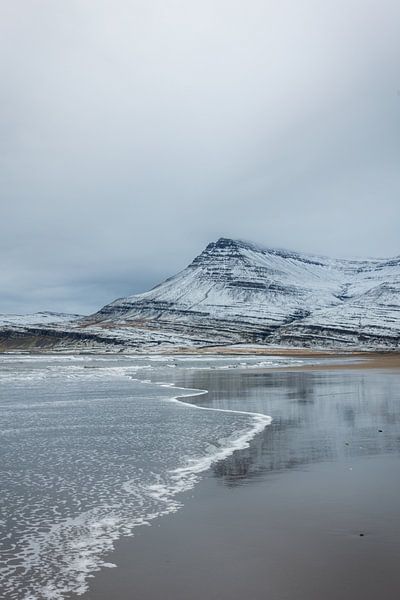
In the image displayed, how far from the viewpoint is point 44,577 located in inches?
329

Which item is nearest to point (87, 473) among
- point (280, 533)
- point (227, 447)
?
point (227, 447)

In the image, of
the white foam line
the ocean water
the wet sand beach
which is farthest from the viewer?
the white foam line

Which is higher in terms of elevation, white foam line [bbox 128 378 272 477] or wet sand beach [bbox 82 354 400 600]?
wet sand beach [bbox 82 354 400 600]

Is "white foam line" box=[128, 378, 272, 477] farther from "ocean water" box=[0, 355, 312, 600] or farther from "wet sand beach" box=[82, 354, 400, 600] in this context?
"wet sand beach" box=[82, 354, 400, 600]

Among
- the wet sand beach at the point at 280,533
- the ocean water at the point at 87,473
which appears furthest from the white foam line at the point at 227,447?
the wet sand beach at the point at 280,533

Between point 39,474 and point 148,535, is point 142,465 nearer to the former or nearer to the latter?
point 39,474

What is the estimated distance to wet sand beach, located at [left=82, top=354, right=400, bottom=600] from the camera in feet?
25.7

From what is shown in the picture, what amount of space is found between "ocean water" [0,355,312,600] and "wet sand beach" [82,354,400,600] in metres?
0.60

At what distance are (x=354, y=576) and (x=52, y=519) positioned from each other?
6054 millimetres

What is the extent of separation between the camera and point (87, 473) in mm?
15328

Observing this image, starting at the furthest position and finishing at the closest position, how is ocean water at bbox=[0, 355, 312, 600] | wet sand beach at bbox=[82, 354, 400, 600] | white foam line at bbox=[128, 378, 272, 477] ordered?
white foam line at bbox=[128, 378, 272, 477]
ocean water at bbox=[0, 355, 312, 600]
wet sand beach at bbox=[82, 354, 400, 600]

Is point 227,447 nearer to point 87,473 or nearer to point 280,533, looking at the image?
point 87,473

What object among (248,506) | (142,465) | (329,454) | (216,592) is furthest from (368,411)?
(216,592)

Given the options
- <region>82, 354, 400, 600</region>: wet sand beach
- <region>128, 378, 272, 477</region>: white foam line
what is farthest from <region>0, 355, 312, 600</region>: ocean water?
<region>82, 354, 400, 600</region>: wet sand beach
